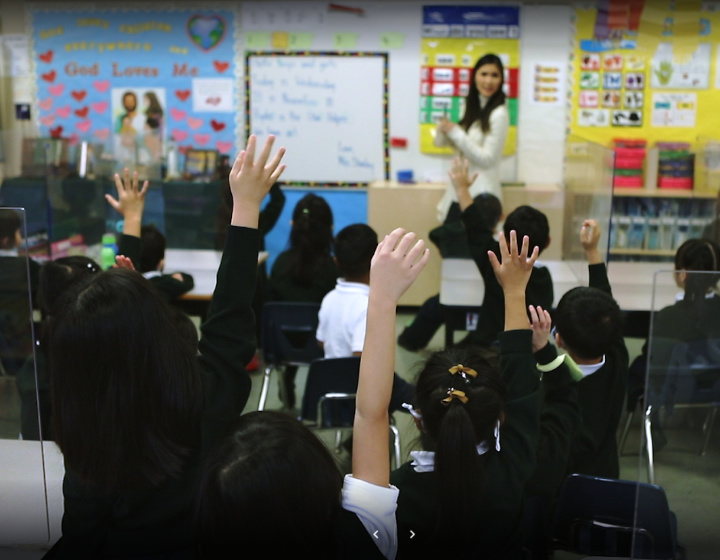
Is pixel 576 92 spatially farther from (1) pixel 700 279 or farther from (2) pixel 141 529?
(2) pixel 141 529

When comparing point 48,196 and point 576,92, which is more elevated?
point 576,92

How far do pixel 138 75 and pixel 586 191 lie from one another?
3.39 meters

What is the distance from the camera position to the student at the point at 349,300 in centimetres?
262

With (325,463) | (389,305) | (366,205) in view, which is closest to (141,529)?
(325,463)

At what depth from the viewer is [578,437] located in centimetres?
193

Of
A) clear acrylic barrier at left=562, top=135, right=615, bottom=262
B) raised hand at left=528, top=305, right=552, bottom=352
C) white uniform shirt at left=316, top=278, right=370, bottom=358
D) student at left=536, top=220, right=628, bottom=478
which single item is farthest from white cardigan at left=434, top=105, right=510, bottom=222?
raised hand at left=528, top=305, right=552, bottom=352

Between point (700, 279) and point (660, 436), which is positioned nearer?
point (700, 279)

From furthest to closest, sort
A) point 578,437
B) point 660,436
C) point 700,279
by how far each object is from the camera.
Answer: point 578,437
point 660,436
point 700,279

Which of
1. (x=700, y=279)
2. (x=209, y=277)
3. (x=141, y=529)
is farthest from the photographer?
(x=209, y=277)

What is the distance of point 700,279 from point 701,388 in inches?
7.6

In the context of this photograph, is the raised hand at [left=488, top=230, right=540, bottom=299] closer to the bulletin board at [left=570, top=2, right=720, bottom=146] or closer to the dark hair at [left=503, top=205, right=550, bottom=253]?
the dark hair at [left=503, top=205, right=550, bottom=253]

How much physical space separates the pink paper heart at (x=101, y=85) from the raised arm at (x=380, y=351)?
500 cm

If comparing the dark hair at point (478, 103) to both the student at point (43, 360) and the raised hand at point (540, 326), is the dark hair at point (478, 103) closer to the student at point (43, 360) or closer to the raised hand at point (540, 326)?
the student at point (43, 360)

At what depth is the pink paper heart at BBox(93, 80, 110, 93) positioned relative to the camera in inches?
220
